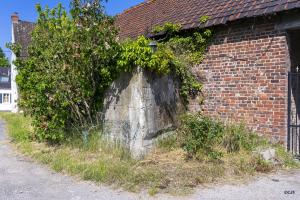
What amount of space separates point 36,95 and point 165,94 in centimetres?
340

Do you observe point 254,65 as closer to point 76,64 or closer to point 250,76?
point 250,76

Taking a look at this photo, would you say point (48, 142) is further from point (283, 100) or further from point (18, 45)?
point (283, 100)

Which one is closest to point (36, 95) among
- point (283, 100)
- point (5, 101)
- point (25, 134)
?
point (25, 134)

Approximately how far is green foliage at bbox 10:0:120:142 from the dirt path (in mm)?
2025

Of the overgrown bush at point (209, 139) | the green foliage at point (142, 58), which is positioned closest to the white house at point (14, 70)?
the green foliage at point (142, 58)

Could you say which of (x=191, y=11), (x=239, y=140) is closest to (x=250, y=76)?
(x=239, y=140)

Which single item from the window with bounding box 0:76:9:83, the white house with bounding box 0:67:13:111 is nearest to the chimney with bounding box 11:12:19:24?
the white house with bounding box 0:67:13:111

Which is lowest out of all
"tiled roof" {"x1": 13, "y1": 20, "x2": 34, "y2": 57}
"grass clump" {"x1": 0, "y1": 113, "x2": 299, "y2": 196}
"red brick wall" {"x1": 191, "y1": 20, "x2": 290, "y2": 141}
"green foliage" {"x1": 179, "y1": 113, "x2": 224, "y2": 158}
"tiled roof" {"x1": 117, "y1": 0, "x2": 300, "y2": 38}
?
"grass clump" {"x1": 0, "y1": 113, "x2": 299, "y2": 196}

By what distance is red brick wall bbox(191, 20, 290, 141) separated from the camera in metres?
7.37

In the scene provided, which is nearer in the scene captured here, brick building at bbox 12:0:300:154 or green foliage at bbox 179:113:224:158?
green foliage at bbox 179:113:224:158

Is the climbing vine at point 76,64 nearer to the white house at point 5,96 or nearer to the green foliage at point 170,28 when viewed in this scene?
the green foliage at point 170,28

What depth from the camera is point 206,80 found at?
8.93 metres

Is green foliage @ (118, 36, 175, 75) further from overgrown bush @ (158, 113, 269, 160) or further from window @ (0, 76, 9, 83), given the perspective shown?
window @ (0, 76, 9, 83)

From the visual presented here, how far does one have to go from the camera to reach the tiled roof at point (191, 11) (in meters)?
7.43
